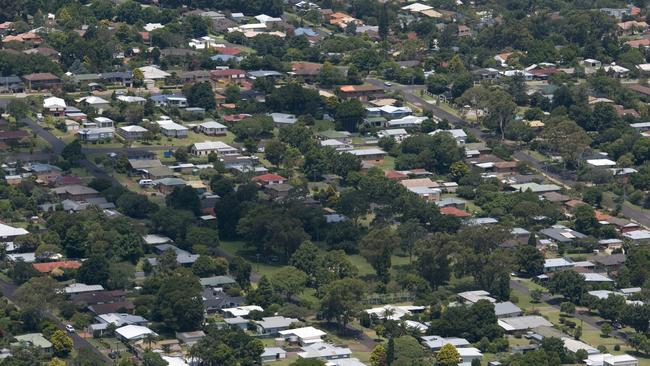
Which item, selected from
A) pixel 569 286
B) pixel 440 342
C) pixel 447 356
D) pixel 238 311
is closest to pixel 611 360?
pixel 447 356

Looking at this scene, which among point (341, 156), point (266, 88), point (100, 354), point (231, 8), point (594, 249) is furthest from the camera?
point (231, 8)

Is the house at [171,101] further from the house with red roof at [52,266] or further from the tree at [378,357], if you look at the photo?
the tree at [378,357]

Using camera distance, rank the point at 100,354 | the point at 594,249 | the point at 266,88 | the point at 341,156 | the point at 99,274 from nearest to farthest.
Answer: the point at 100,354 → the point at 99,274 → the point at 594,249 → the point at 341,156 → the point at 266,88

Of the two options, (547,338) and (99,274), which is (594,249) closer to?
(547,338)

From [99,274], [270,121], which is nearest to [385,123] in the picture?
[270,121]

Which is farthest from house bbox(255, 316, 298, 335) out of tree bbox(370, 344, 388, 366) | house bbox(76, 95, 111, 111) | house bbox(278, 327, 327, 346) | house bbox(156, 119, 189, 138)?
house bbox(76, 95, 111, 111)

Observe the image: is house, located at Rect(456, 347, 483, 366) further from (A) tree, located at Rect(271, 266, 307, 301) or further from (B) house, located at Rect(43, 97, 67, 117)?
(B) house, located at Rect(43, 97, 67, 117)

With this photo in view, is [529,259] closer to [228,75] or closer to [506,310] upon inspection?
[506,310]
